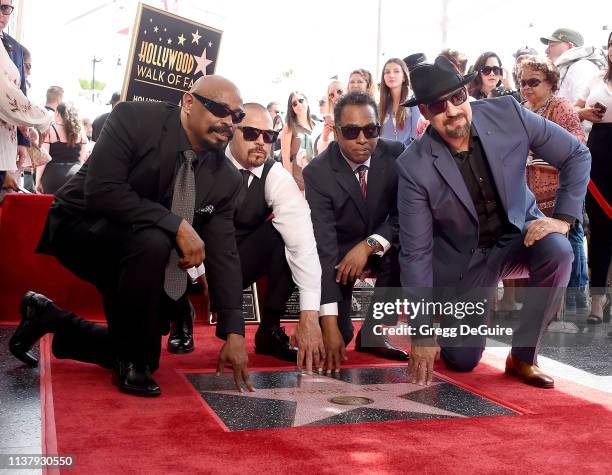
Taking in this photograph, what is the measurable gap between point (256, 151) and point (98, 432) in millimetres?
1687

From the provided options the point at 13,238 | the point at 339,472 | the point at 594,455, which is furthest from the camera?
the point at 13,238

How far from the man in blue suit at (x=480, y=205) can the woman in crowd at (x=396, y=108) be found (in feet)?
6.50

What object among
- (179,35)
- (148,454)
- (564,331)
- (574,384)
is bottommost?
(148,454)

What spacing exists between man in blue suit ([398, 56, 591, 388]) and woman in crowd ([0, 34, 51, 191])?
2.27 m

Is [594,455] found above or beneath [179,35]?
beneath

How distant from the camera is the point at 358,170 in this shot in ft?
13.0

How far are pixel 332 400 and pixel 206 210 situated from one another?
893mm

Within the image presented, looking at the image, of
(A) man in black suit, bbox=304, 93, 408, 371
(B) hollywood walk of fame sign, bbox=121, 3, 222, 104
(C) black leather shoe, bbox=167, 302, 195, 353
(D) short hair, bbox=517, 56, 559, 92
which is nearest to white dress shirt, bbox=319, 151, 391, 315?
(A) man in black suit, bbox=304, 93, 408, 371

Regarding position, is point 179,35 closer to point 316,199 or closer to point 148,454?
point 316,199

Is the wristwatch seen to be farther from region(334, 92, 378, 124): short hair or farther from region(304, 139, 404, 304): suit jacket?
region(334, 92, 378, 124): short hair

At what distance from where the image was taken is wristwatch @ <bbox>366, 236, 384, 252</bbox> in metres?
3.79

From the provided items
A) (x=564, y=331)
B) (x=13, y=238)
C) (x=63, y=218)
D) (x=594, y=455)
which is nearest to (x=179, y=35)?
(x=13, y=238)

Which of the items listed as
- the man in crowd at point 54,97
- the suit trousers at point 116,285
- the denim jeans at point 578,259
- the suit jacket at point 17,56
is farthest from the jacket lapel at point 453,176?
the man in crowd at point 54,97

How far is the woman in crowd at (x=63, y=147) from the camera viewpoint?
7949 mm
